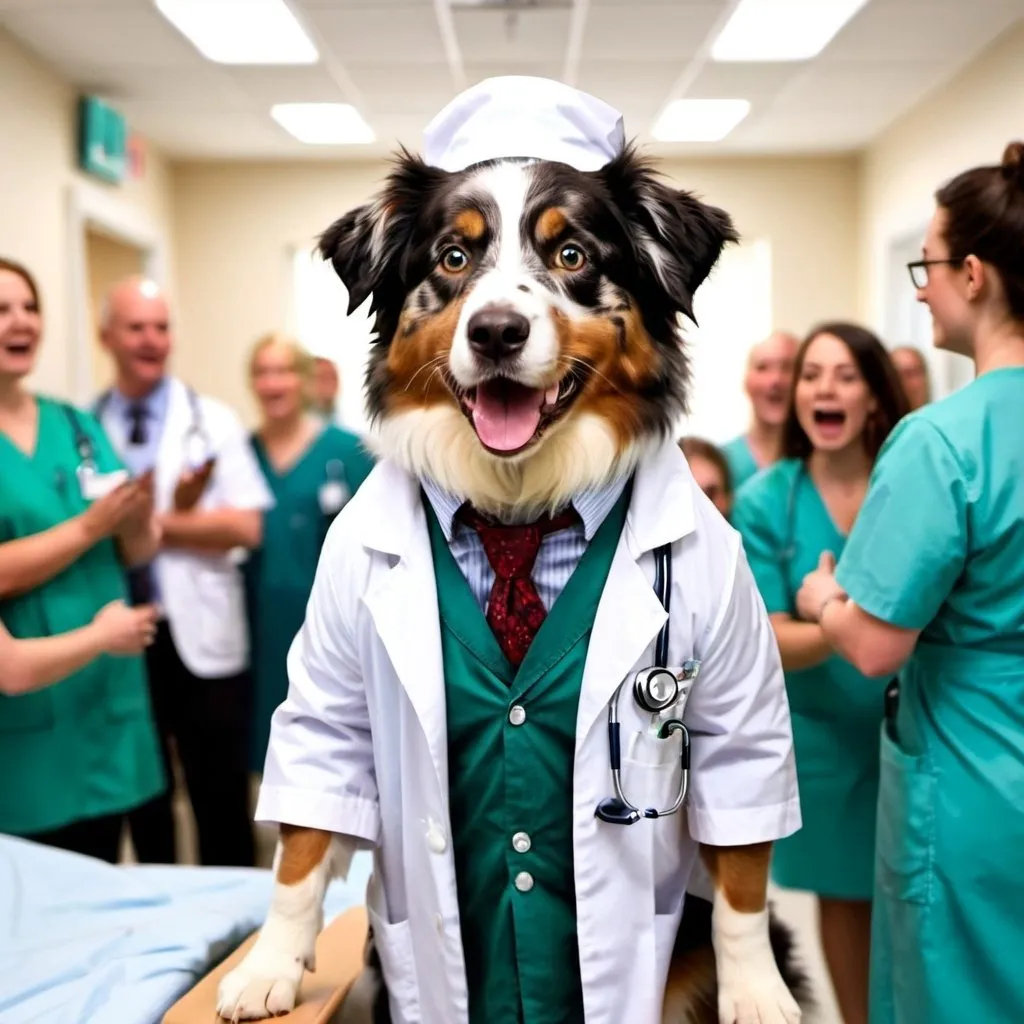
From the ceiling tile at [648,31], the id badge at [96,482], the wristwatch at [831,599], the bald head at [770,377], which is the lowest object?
the wristwatch at [831,599]

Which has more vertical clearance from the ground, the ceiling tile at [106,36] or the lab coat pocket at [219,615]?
the ceiling tile at [106,36]

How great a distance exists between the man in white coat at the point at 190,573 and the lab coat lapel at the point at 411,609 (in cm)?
172

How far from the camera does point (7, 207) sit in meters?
4.03

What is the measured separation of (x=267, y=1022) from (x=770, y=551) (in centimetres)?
116

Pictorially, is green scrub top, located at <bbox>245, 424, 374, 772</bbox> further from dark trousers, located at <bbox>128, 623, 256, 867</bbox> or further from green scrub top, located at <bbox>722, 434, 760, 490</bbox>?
green scrub top, located at <bbox>722, 434, 760, 490</bbox>

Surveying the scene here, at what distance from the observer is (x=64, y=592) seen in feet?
6.73

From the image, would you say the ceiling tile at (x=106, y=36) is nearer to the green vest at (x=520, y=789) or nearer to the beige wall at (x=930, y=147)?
the beige wall at (x=930, y=147)

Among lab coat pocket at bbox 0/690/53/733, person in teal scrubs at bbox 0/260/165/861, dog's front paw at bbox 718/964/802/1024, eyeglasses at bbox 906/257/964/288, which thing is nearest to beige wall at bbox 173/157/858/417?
person in teal scrubs at bbox 0/260/165/861

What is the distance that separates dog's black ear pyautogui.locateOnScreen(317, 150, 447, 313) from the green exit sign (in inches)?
155

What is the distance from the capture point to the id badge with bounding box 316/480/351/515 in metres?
3.41

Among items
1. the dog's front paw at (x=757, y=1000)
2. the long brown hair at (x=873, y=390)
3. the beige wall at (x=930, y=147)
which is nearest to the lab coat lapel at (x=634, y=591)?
the dog's front paw at (x=757, y=1000)

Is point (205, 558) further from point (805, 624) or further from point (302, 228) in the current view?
point (302, 228)

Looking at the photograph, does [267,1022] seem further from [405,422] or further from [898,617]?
[898,617]

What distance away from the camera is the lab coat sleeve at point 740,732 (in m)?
1.21
